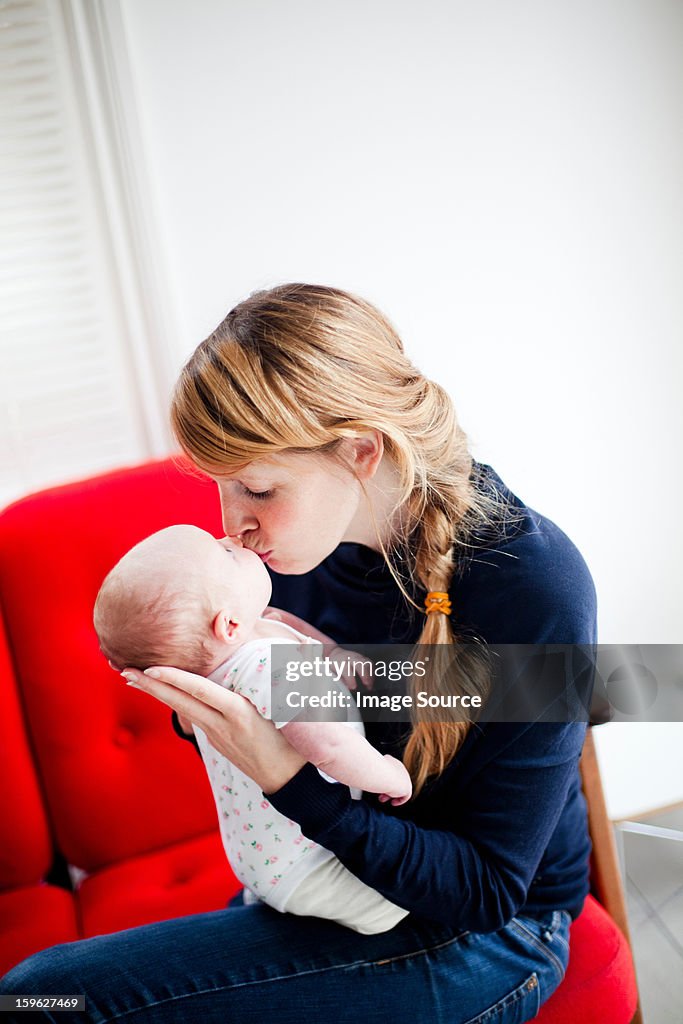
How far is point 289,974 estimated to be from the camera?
2.75ft

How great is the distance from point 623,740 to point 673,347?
48 cm

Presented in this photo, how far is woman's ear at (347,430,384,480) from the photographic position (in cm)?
77

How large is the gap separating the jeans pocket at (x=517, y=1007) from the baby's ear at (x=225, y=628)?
467mm

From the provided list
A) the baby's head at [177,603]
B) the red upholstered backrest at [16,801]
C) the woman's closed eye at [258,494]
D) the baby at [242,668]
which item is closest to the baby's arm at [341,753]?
the baby at [242,668]

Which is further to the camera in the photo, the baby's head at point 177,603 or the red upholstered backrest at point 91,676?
the red upholstered backrest at point 91,676

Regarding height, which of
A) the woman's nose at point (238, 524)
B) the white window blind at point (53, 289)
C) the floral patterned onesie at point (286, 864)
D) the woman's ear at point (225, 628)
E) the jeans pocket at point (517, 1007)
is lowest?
the jeans pocket at point (517, 1007)

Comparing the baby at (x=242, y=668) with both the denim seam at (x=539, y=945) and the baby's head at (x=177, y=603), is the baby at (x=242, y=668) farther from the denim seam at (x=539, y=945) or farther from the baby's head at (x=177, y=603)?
the denim seam at (x=539, y=945)

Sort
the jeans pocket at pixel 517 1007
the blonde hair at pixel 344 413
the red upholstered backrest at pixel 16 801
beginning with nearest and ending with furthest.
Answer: the blonde hair at pixel 344 413, the jeans pocket at pixel 517 1007, the red upholstered backrest at pixel 16 801

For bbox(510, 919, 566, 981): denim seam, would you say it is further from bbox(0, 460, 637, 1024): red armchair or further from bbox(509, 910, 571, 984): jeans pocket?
bbox(0, 460, 637, 1024): red armchair

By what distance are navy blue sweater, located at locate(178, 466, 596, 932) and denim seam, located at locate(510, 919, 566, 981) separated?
0.08m

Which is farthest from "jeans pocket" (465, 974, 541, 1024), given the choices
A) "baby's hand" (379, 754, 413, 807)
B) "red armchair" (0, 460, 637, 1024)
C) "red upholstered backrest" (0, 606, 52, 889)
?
"red upholstered backrest" (0, 606, 52, 889)

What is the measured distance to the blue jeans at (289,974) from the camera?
2.70 feet

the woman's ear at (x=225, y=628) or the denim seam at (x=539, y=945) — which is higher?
the woman's ear at (x=225, y=628)

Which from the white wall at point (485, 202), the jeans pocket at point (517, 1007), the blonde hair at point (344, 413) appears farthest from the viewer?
the white wall at point (485, 202)
